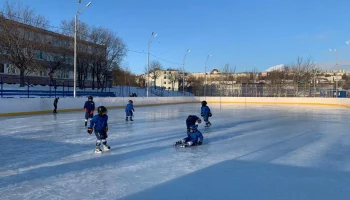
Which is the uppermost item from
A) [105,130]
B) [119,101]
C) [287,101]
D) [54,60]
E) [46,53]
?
[46,53]

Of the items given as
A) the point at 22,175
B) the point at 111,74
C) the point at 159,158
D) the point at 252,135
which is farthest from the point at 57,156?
the point at 111,74

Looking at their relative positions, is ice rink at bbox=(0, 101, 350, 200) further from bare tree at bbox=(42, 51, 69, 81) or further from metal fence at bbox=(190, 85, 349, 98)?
bare tree at bbox=(42, 51, 69, 81)

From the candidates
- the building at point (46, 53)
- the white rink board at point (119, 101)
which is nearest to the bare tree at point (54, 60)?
the building at point (46, 53)

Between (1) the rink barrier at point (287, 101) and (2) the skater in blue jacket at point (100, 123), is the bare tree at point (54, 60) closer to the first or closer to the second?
(1) the rink barrier at point (287, 101)

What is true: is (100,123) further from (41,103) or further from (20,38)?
(20,38)

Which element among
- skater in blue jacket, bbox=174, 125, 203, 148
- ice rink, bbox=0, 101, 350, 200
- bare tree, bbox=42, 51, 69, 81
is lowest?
ice rink, bbox=0, 101, 350, 200

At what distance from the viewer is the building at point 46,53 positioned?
30.8 metres

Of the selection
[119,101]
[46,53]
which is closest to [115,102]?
[119,101]

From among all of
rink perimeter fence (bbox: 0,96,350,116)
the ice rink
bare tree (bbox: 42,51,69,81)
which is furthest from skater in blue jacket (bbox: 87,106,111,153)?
bare tree (bbox: 42,51,69,81)

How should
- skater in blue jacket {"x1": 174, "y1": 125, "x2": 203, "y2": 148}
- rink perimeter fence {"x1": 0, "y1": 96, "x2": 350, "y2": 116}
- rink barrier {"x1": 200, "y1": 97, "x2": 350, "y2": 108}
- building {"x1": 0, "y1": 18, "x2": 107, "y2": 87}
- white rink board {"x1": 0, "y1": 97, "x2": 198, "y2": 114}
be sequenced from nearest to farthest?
1. skater in blue jacket {"x1": 174, "y1": 125, "x2": 203, "y2": 148}
2. white rink board {"x1": 0, "y1": 97, "x2": 198, "y2": 114}
3. rink perimeter fence {"x1": 0, "y1": 96, "x2": 350, "y2": 116}
4. rink barrier {"x1": 200, "y1": 97, "x2": 350, "y2": 108}
5. building {"x1": 0, "y1": 18, "x2": 107, "y2": 87}

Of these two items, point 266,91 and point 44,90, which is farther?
point 266,91

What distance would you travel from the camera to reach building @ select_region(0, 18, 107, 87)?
30.8 m

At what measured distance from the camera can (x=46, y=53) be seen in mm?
35656

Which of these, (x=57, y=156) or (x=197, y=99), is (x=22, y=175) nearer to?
(x=57, y=156)
